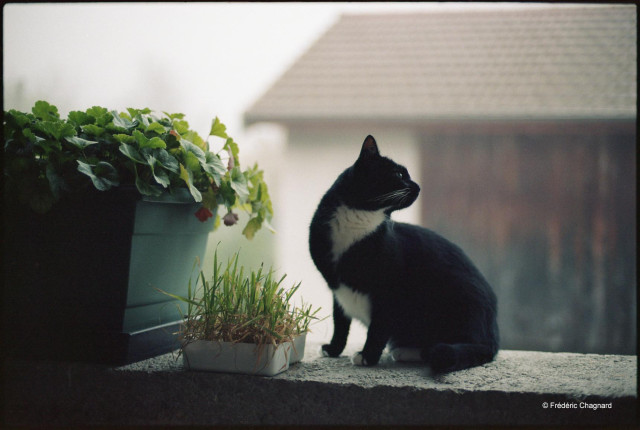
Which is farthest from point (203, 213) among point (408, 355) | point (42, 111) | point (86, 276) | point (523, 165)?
point (523, 165)

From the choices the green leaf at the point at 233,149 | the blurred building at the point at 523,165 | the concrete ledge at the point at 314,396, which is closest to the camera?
the concrete ledge at the point at 314,396

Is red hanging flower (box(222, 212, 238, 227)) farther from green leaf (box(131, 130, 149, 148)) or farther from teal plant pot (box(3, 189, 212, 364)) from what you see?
green leaf (box(131, 130, 149, 148))

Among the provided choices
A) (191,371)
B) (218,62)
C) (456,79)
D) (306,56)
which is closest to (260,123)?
(218,62)

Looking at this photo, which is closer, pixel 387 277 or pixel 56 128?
pixel 56 128

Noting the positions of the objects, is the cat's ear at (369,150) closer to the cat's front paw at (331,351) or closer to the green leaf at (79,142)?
the cat's front paw at (331,351)

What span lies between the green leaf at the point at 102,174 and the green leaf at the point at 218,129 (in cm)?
29

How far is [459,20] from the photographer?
3.91 metres

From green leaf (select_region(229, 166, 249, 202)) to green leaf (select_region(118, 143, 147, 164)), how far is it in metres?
0.23

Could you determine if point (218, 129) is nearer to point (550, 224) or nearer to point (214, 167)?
point (214, 167)

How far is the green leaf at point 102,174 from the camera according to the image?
3.24 feet

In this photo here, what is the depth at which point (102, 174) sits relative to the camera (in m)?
1.03

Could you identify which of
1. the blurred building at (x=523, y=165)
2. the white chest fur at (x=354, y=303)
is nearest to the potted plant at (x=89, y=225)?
the white chest fur at (x=354, y=303)

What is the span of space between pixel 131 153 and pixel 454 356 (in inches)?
32.2

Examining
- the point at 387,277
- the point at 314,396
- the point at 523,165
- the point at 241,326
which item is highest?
the point at 523,165
